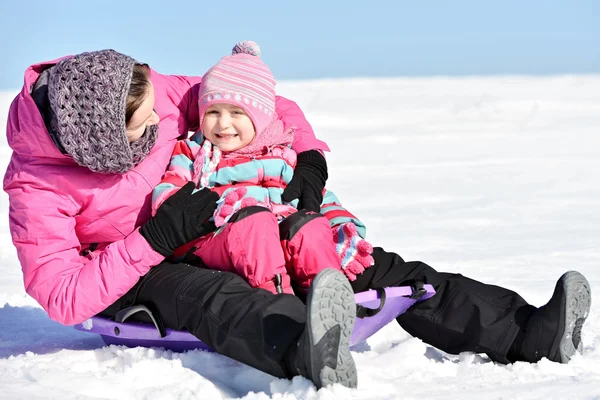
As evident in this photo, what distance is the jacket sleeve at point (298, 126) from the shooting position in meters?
3.16

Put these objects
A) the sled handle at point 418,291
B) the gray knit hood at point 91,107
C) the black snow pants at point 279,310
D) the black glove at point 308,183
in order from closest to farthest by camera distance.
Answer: the black snow pants at point 279,310
the gray knit hood at point 91,107
the sled handle at point 418,291
the black glove at point 308,183

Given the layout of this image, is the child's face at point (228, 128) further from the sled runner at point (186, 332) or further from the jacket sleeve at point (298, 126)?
the sled runner at point (186, 332)

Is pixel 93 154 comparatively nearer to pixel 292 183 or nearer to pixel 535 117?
pixel 292 183

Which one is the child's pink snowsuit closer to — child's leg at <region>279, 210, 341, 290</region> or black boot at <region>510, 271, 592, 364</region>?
child's leg at <region>279, 210, 341, 290</region>

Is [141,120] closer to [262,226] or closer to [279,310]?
[262,226]

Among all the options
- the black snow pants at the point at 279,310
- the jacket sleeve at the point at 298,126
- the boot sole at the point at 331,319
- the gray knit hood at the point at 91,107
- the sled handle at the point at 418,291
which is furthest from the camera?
the jacket sleeve at the point at 298,126

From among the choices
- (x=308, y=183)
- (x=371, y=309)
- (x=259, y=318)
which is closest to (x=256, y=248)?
(x=259, y=318)

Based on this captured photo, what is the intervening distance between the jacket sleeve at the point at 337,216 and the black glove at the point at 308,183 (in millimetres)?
45

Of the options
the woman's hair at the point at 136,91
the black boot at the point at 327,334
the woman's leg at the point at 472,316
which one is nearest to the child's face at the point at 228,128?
the woman's hair at the point at 136,91

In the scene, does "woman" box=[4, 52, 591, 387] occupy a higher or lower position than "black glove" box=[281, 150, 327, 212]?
lower

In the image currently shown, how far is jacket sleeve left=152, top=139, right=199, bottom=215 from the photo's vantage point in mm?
2732

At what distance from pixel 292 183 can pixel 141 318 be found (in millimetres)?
697

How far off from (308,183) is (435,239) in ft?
7.77

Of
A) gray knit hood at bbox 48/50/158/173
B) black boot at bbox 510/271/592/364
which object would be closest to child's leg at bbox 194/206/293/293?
gray knit hood at bbox 48/50/158/173
